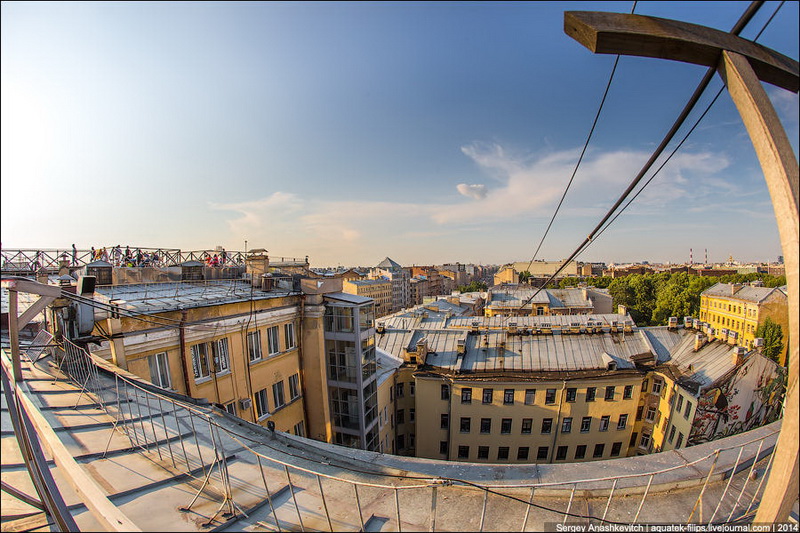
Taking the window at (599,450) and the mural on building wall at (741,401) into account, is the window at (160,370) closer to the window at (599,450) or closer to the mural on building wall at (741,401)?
the window at (599,450)

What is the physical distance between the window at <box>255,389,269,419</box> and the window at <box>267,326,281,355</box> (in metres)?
1.36

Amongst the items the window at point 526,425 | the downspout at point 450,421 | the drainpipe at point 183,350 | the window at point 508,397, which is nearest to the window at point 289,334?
the drainpipe at point 183,350

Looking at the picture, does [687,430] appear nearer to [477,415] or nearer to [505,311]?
[477,415]

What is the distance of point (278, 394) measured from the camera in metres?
12.1

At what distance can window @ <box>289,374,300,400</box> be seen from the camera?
12.6 metres

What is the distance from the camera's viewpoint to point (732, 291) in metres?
49.4

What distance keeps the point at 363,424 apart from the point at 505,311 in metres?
35.8

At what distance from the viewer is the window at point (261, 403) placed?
1124cm

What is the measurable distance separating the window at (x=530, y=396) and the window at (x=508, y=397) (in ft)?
2.76

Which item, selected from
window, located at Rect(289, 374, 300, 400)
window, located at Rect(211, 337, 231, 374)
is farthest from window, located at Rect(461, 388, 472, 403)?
window, located at Rect(211, 337, 231, 374)

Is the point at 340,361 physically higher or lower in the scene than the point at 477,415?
higher

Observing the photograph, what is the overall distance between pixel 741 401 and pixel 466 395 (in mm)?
15096

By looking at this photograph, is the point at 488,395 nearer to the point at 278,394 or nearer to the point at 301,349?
the point at 301,349

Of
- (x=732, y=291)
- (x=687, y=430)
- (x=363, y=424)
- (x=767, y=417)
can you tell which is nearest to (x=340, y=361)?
(x=363, y=424)
